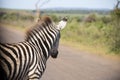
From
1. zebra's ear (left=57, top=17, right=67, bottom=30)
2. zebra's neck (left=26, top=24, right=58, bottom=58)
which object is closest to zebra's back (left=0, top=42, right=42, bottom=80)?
zebra's neck (left=26, top=24, right=58, bottom=58)

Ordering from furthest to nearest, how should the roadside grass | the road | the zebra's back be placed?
the roadside grass → the road → the zebra's back

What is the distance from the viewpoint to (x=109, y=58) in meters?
4.61

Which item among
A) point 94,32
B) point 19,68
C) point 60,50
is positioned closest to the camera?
point 19,68

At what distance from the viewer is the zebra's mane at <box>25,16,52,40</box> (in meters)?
3.93

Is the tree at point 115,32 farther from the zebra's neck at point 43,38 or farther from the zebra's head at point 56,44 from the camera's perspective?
the zebra's neck at point 43,38

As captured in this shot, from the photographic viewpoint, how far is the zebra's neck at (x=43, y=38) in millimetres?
3941

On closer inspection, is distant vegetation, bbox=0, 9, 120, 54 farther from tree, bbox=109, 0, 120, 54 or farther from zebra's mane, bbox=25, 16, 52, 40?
zebra's mane, bbox=25, 16, 52, 40

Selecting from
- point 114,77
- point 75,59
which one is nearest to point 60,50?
point 75,59

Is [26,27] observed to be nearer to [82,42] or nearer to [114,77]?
[82,42]

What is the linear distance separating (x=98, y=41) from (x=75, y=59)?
0.40m

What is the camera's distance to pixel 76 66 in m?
4.38

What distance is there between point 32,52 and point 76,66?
0.71 m

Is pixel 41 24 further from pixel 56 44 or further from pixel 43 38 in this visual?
pixel 56 44

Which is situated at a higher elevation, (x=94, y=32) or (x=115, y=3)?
(x=115, y=3)
